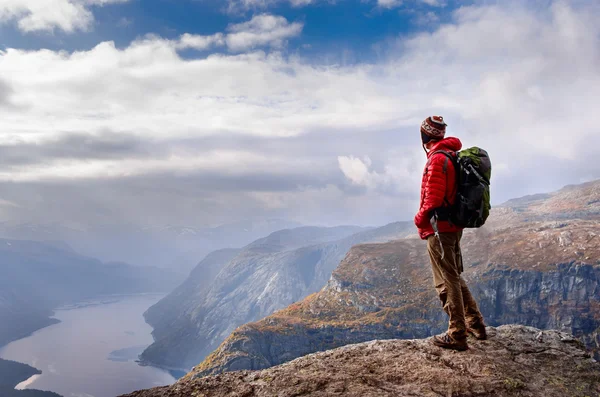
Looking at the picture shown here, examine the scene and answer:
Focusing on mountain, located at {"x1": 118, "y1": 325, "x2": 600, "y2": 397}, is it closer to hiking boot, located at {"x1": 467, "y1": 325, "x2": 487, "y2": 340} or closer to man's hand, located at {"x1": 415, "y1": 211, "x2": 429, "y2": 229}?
hiking boot, located at {"x1": 467, "y1": 325, "x2": 487, "y2": 340}

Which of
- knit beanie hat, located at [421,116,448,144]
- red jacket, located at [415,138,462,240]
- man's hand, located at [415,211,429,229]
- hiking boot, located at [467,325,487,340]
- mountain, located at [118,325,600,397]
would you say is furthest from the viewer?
hiking boot, located at [467,325,487,340]

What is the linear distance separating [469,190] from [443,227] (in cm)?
108

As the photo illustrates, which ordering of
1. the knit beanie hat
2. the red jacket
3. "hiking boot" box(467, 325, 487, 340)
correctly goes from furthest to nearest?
"hiking boot" box(467, 325, 487, 340)
the knit beanie hat
the red jacket

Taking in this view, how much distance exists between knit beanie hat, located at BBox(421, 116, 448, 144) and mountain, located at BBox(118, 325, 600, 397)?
5461mm

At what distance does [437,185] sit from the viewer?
8953mm

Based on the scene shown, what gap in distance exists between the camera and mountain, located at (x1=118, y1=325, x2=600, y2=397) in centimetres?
754

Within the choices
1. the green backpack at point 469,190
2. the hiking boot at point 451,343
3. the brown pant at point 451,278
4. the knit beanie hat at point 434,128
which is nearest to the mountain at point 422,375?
the hiking boot at point 451,343

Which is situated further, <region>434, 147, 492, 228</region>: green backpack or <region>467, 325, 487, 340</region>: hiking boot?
<region>467, 325, 487, 340</region>: hiking boot

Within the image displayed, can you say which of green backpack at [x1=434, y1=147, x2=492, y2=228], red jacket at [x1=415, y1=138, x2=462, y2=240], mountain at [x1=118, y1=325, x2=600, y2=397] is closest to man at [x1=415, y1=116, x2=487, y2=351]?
red jacket at [x1=415, y1=138, x2=462, y2=240]

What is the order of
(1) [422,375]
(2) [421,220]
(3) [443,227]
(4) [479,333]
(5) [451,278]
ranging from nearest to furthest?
(1) [422,375], (3) [443,227], (2) [421,220], (5) [451,278], (4) [479,333]

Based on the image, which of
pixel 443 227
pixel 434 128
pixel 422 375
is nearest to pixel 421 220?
pixel 443 227

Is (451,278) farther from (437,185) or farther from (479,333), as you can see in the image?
(437,185)

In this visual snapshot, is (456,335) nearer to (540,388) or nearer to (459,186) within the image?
(540,388)

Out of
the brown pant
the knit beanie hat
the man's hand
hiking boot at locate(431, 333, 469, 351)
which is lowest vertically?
hiking boot at locate(431, 333, 469, 351)
